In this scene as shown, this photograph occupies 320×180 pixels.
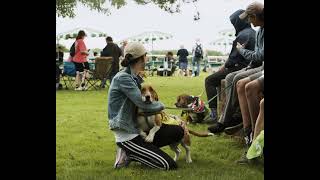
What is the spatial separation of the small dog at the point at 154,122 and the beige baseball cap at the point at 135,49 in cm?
17

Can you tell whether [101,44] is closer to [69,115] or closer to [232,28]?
[69,115]

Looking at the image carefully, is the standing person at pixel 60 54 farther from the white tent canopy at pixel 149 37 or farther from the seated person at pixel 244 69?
the seated person at pixel 244 69

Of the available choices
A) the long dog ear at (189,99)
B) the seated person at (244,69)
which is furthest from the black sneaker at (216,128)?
the long dog ear at (189,99)

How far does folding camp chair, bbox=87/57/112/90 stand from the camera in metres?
3.60

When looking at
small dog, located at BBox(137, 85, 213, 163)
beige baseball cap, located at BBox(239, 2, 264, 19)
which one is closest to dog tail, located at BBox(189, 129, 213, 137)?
small dog, located at BBox(137, 85, 213, 163)

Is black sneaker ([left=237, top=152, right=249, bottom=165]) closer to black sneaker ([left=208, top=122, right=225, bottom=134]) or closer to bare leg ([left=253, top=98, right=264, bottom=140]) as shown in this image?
bare leg ([left=253, top=98, right=264, bottom=140])

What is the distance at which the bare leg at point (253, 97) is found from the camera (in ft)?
12.0

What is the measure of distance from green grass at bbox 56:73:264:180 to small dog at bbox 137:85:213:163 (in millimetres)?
33

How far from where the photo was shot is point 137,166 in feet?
12.1
